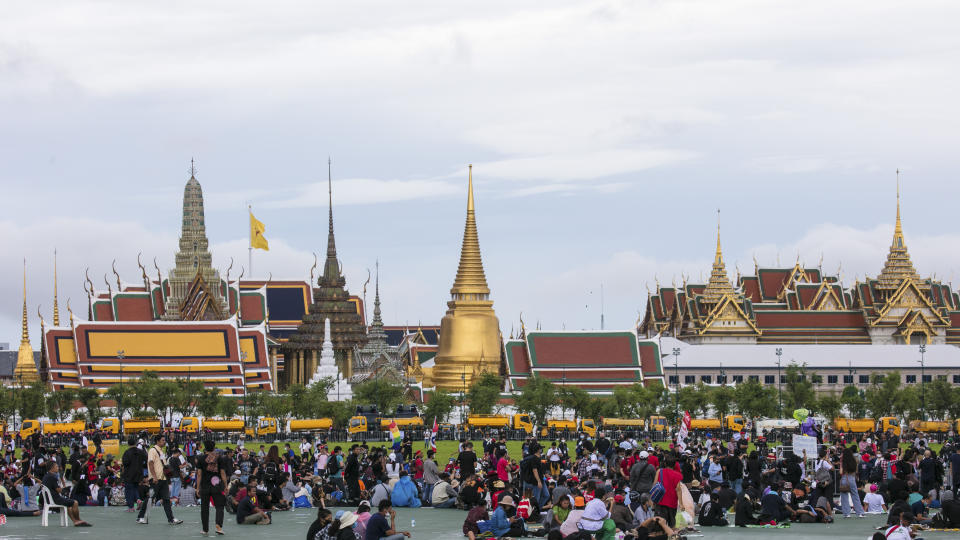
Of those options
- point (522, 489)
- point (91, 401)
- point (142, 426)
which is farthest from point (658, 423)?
point (522, 489)

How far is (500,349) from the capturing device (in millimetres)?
98062

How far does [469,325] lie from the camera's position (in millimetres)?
98188

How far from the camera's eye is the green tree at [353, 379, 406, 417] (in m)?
77.3

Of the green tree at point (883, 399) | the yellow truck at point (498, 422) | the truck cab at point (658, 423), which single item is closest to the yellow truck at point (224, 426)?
the yellow truck at point (498, 422)

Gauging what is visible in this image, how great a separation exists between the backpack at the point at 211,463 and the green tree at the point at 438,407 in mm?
47788

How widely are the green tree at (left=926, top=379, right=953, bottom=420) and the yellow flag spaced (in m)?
50.6

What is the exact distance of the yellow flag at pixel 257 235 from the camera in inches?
4532

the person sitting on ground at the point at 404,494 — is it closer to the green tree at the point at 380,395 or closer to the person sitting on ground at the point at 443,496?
the person sitting on ground at the point at 443,496

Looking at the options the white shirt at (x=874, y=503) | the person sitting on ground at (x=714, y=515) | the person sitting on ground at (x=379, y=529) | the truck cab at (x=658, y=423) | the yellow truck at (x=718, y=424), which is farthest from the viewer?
the yellow truck at (x=718, y=424)

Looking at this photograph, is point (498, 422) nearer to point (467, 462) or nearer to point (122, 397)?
point (122, 397)

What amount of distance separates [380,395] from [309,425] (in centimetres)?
1062

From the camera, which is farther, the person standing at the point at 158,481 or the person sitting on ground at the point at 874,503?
the person sitting on ground at the point at 874,503

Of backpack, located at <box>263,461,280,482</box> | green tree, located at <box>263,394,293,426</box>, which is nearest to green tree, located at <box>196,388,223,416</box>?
green tree, located at <box>263,394,293,426</box>

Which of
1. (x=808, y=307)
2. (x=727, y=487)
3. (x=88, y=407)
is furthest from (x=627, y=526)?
(x=808, y=307)
